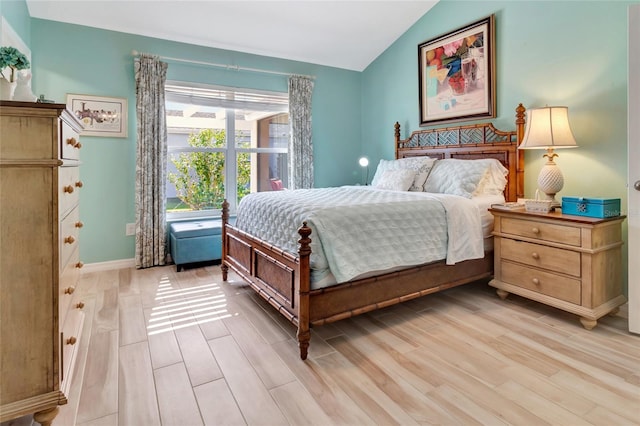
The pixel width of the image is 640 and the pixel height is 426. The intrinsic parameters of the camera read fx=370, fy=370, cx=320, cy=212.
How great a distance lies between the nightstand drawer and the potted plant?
311cm

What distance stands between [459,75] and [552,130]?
56.0 inches

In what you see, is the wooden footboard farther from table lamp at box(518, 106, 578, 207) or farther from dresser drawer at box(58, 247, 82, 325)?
table lamp at box(518, 106, 578, 207)

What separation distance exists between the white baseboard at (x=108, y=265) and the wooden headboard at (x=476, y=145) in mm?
3341

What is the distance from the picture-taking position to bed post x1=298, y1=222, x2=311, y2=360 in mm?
2051

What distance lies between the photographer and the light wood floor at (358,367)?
1.60 metres

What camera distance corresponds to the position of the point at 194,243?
383 centimetres

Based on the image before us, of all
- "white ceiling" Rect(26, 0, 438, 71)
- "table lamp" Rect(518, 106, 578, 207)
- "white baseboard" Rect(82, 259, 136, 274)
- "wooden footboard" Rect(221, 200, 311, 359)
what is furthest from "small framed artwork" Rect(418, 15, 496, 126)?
"white baseboard" Rect(82, 259, 136, 274)

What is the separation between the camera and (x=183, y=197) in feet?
14.5

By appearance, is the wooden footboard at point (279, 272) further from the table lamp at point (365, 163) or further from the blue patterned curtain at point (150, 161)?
the table lamp at point (365, 163)

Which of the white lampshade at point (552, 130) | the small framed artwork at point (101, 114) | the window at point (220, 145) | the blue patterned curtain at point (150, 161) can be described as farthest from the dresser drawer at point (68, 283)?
the white lampshade at point (552, 130)

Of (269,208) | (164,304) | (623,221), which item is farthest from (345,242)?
(623,221)

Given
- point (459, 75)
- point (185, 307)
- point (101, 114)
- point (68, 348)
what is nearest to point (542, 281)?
point (459, 75)

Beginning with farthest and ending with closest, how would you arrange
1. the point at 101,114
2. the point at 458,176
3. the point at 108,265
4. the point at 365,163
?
the point at 365,163 → the point at 108,265 → the point at 101,114 → the point at 458,176

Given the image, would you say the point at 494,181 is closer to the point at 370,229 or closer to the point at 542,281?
the point at 542,281
